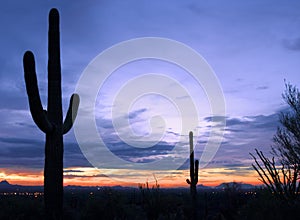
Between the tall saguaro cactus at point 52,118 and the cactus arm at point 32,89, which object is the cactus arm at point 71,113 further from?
the cactus arm at point 32,89

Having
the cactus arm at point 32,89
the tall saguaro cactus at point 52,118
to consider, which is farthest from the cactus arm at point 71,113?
the cactus arm at point 32,89

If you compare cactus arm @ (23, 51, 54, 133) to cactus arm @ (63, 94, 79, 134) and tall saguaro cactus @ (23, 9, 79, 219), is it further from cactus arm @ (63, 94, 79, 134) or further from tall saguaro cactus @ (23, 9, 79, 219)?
cactus arm @ (63, 94, 79, 134)

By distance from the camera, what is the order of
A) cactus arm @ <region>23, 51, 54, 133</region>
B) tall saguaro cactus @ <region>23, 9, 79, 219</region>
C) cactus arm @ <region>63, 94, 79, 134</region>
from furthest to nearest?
cactus arm @ <region>63, 94, 79, 134</region> → tall saguaro cactus @ <region>23, 9, 79, 219</region> → cactus arm @ <region>23, 51, 54, 133</region>

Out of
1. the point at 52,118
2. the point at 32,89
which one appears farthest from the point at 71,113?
the point at 32,89

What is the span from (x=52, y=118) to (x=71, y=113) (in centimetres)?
93

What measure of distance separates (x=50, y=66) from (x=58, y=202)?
3322mm

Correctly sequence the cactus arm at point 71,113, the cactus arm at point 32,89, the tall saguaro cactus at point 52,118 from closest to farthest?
1. the cactus arm at point 32,89
2. the tall saguaro cactus at point 52,118
3. the cactus arm at point 71,113

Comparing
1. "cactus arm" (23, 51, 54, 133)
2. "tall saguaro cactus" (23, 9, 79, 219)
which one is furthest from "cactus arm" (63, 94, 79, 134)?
"cactus arm" (23, 51, 54, 133)

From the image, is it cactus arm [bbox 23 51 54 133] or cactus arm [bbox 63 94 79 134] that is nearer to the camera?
cactus arm [bbox 23 51 54 133]

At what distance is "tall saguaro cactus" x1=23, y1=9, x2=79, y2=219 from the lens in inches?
308

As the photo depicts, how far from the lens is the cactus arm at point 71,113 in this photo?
9.71 metres

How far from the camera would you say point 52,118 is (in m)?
9.12

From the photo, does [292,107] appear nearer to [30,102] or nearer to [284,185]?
[284,185]

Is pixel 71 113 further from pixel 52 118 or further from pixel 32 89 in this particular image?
pixel 32 89
